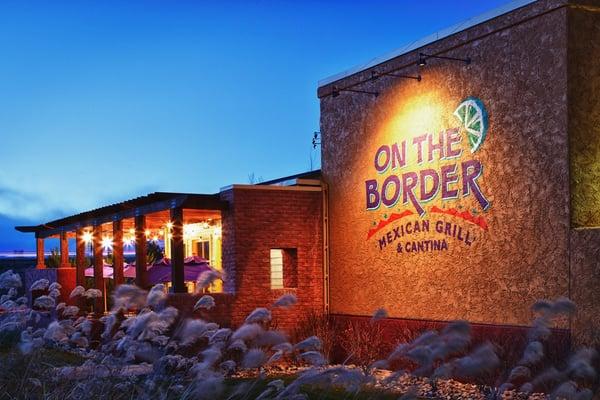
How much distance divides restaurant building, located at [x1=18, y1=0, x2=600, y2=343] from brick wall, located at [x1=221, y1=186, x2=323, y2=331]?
0.10 ft

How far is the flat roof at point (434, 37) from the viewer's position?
13039 mm

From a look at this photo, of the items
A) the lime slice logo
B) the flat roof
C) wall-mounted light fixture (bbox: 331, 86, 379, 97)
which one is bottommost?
the lime slice logo

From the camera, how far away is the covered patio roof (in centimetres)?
1711

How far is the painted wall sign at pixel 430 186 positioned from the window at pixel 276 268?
9.72 feet

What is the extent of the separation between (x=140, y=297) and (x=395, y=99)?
10083 millimetres

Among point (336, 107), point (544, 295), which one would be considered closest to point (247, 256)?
point (336, 107)

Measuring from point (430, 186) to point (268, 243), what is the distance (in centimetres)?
412

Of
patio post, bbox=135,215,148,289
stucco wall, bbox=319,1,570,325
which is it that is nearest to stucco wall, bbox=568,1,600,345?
stucco wall, bbox=319,1,570,325

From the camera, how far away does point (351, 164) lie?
16828 millimetres

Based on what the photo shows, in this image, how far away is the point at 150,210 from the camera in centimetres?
1834

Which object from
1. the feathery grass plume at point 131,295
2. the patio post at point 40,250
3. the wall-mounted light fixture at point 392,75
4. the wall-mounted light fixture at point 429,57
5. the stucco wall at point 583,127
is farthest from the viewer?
the patio post at point 40,250

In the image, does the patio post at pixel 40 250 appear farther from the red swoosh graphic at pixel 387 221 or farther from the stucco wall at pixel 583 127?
the stucco wall at pixel 583 127

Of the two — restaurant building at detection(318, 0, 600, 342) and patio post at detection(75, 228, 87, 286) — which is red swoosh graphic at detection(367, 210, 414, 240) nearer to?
restaurant building at detection(318, 0, 600, 342)

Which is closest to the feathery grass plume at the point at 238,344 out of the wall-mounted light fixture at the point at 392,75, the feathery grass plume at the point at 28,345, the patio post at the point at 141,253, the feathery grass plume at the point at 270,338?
the feathery grass plume at the point at 270,338
